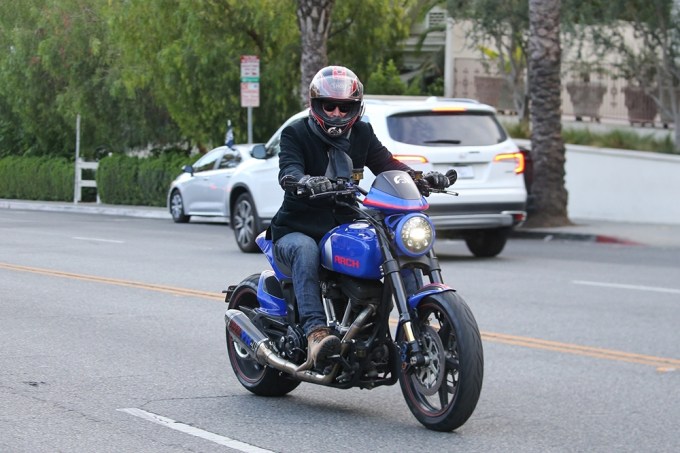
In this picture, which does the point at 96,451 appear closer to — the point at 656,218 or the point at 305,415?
the point at 305,415

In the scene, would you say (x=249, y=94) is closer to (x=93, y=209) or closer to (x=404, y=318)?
(x=93, y=209)

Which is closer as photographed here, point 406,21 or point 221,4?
point 221,4

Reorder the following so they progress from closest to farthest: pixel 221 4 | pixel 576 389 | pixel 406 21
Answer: pixel 576 389, pixel 221 4, pixel 406 21

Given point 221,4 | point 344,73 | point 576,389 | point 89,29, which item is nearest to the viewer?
point 344,73

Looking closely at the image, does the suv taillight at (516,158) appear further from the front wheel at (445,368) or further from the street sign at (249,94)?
the street sign at (249,94)

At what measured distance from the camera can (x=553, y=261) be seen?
55.9 feet

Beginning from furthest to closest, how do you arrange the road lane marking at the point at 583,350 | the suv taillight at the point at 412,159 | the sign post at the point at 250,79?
1. the sign post at the point at 250,79
2. the suv taillight at the point at 412,159
3. the road lane marking at the point at 583,350

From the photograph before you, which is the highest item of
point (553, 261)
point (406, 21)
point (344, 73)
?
point (406, 21)

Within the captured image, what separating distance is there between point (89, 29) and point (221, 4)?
863 cm

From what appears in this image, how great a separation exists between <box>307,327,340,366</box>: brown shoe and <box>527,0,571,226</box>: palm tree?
16133mm

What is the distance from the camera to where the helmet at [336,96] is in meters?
7.08

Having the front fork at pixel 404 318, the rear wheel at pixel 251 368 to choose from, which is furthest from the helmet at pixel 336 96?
the rear wheel at pixel 251 368

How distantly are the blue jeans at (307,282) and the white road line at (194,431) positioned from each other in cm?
72

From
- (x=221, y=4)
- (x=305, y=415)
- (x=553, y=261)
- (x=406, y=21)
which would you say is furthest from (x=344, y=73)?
(x=406, y=21)
